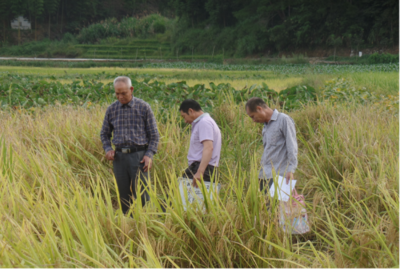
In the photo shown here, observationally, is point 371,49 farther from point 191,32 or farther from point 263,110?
point 263,110

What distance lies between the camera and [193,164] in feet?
12.1

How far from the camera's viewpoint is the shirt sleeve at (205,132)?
344 centimetres

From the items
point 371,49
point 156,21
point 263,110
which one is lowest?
point 263,110

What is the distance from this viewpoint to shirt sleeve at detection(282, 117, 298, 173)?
3.29 metres

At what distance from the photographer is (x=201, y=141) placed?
346 cm

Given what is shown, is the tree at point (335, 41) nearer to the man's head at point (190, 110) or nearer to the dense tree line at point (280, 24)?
the dense tree line at point (280, 24)

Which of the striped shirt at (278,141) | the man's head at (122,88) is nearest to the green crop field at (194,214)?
the striped shirt at (278,141)

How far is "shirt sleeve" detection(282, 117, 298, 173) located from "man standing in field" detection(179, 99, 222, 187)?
649mm

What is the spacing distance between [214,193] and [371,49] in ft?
122

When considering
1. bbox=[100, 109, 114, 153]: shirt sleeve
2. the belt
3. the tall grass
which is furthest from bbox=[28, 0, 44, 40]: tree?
the tall grass

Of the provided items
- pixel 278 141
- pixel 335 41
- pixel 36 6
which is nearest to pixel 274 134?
pixel 278 141

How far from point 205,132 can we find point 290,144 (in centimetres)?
78

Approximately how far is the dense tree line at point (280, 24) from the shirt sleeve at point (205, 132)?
35.7 meters

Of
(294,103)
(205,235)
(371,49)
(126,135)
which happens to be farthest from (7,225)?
(371,49)
